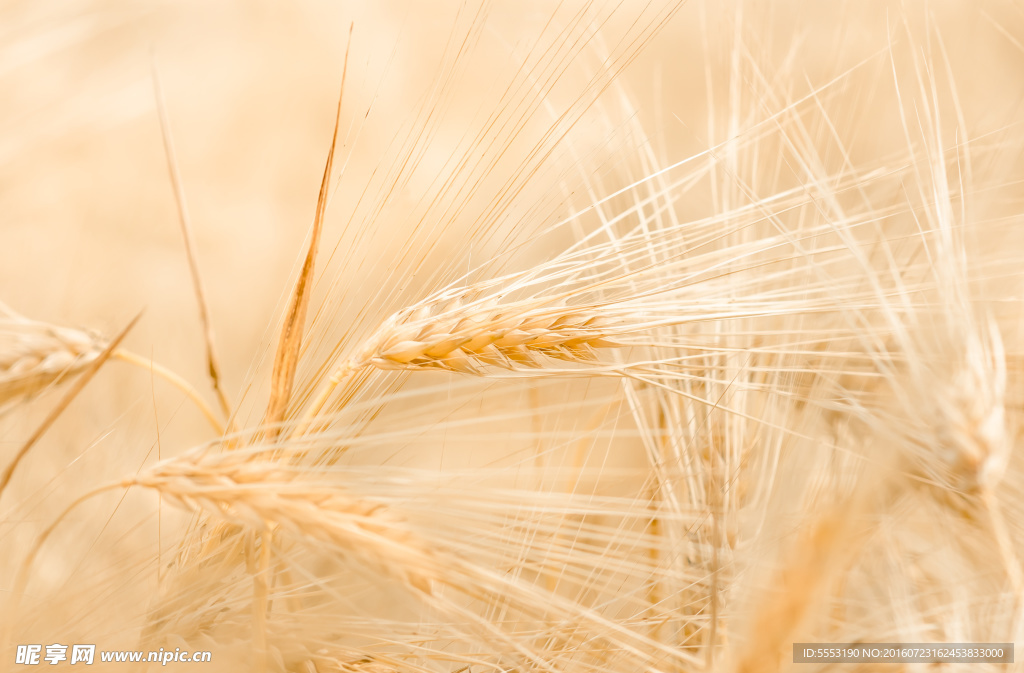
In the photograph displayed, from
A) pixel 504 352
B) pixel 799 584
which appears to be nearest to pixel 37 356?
pixel 504 352

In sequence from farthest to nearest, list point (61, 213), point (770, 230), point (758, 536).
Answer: point (61, 213) → point (770, 230) → point (758, 536)

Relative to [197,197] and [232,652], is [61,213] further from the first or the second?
[232,652]

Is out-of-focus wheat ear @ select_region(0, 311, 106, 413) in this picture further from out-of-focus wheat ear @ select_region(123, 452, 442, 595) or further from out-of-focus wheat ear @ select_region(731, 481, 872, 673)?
out-of-focus wheat ear @ select_region(731, 481, 872, 673)

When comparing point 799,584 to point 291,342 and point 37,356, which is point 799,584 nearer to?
point 291,342

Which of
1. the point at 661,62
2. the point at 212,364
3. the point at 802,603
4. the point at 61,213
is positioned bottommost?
the point at 802,603

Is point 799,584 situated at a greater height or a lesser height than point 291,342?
lesser

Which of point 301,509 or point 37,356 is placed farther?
point 37,356

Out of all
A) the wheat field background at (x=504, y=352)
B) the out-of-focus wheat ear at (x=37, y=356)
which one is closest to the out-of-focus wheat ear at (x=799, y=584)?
the wheat field background at (x=504, y=352)

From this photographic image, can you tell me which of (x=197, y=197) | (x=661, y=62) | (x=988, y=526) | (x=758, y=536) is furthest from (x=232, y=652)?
A: (x=661, y=62)

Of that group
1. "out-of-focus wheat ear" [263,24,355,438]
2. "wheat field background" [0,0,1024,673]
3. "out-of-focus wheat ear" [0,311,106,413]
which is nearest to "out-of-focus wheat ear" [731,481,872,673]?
"wheat field background" [0,0,1024,673]
